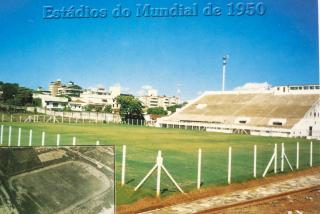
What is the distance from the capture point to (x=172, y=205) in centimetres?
855

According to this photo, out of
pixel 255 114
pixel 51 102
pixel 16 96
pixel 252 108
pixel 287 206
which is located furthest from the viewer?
pixel 51 102

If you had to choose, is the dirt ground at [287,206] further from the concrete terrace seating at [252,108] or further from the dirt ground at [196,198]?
the concrete terrace seating at [252,108]

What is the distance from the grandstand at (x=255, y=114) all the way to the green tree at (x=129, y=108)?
3.33 meters

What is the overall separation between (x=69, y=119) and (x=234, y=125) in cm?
1883

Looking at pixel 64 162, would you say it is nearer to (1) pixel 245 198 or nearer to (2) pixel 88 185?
(2) pixel 88 185

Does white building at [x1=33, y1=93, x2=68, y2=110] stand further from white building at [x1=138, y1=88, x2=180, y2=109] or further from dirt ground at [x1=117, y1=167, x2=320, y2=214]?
white building at [x1=138, y1=88, x2=180, y2=109]

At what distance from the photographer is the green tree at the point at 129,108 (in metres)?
47.8

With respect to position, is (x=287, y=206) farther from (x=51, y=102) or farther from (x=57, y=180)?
(x=51, y=102)

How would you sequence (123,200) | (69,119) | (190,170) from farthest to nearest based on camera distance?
(69,119) → (190,170) → (123,200)

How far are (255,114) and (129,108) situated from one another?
16303mm

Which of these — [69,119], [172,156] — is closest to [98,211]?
[172,156]

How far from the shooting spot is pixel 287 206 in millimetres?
8953

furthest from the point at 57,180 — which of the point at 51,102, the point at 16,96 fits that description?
the point at 51,102

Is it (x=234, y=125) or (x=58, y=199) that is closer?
(x=58, y=199)
